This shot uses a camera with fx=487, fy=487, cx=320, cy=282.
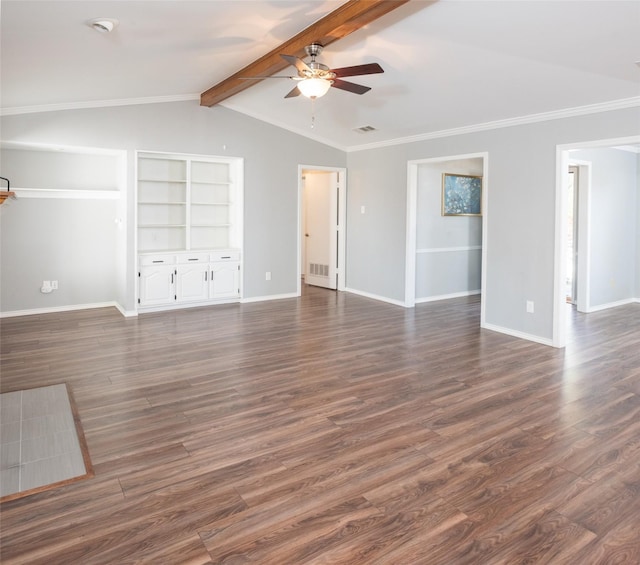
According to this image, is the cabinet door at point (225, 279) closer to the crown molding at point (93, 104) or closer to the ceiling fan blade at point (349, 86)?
the crown molding at point (93, 104)

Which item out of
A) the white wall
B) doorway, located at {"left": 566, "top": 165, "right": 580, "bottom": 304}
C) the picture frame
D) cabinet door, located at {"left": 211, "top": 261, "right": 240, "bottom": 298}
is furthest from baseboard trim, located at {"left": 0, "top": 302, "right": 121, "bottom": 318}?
doorway, located at {"left": 566, "top": 165, "right": 580, "bottom": 304}

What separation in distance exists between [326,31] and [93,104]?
11.2 feet

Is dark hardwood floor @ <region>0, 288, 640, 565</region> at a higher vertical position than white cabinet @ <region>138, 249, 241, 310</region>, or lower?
lower

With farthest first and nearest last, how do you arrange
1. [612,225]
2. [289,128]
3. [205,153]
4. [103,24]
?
1. [289,128]
2. [612,225]
3. [205,153]
4. [103,24]

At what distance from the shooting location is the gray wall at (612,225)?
698 cm

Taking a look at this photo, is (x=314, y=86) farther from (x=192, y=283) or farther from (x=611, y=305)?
(x=611, y=305)

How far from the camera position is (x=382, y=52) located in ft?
14.8

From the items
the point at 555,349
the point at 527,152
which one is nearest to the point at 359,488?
the point at 555,349

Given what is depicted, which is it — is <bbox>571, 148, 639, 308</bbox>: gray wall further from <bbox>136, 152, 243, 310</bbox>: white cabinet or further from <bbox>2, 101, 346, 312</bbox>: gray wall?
<bbox>136, 152, 243, 310</bbox>: white cabinet

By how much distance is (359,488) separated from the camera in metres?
2.52

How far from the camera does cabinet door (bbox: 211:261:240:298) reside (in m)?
7.20

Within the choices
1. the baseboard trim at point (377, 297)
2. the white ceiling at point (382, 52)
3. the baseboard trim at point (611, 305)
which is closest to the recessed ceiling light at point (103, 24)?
the white ceiling at point (382, 52)

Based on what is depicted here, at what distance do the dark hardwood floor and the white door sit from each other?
3.44 m

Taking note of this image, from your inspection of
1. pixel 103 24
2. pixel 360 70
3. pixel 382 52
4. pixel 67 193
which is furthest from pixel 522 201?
pixel 67 193
